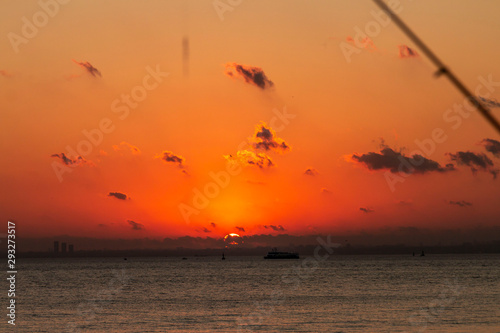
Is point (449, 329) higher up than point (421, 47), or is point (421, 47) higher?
point (421, 47)

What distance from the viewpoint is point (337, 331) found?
63438 mm

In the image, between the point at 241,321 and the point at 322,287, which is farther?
the point at 322,287

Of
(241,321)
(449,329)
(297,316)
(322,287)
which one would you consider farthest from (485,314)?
(322,287)

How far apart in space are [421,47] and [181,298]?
101 m

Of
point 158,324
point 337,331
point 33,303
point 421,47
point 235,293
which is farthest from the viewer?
point 235,293

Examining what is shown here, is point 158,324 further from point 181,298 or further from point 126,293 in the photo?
point 126,293

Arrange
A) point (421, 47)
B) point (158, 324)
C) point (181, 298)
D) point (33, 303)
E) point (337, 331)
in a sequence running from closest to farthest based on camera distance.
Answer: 1. point (421, 47)
2. point (337, 331)
3. point (158, 324)
4. point (33, 303)
5. point (181, 298)

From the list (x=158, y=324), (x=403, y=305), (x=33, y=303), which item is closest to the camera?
(x=158, y=324)

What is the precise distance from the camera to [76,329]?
67.4 meters

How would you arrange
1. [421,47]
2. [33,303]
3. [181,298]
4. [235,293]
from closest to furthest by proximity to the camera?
[421,47]
[33,303]
[181,298]
[235,293]

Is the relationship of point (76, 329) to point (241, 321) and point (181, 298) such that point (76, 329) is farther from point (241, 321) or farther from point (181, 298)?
point (181, 298)

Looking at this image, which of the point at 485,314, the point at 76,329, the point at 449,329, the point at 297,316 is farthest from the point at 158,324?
the point at 485,314

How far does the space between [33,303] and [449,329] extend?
63.6 metres

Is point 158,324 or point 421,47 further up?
point 421,47
